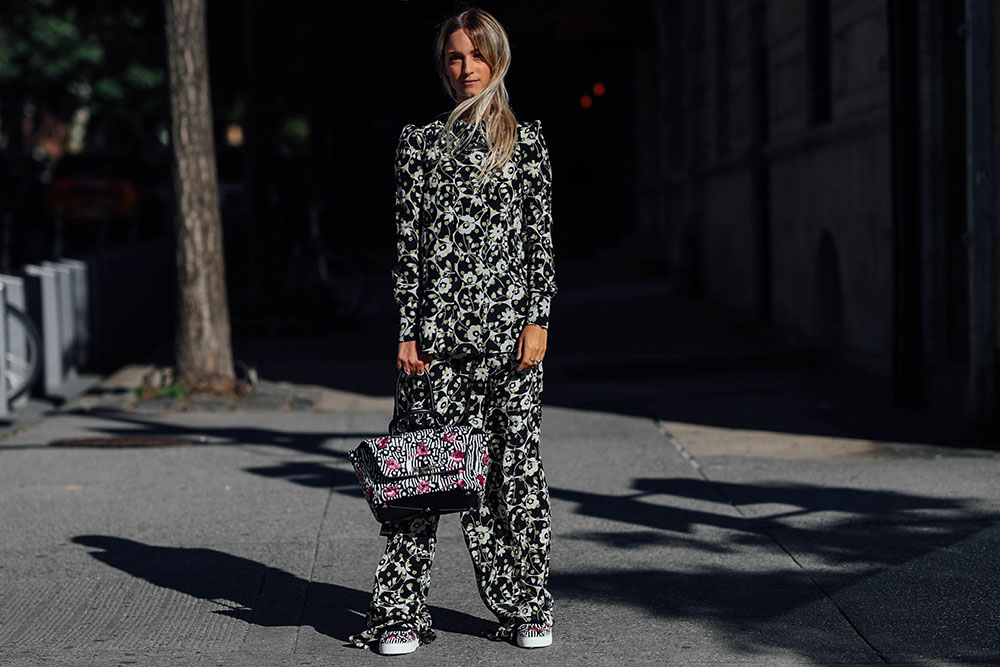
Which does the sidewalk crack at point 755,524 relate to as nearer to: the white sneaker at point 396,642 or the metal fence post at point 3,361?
the white sneaker at point 396,642

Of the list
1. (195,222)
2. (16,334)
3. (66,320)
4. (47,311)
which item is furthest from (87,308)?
(195,222)

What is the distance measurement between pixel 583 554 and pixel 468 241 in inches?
77.7

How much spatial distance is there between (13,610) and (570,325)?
10.9 m

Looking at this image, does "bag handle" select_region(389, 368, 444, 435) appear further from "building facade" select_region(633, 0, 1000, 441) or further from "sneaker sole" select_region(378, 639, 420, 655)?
"building facade" select_region(633, 0, 1000, 441)

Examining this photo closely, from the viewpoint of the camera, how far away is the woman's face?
4.55 metres

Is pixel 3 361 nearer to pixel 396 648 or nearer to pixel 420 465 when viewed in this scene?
pixel 396 648

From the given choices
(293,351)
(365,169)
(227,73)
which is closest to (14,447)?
(293,351)

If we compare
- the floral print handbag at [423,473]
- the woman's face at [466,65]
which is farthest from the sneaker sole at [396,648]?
the woman's face at [466,65]

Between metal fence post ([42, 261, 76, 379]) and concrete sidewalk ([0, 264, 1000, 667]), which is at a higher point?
metal fence post ([42, 261, 76, 379])

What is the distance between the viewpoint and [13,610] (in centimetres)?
546

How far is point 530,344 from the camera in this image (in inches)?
180

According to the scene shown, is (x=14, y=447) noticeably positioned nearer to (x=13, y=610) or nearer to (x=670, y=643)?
(x=13, y=610)

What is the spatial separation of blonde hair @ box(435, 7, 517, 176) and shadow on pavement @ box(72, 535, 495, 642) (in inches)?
63.1

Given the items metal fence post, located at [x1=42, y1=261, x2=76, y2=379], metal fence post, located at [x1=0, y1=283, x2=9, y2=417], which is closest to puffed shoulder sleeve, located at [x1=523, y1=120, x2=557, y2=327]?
metal fence post, located at [x1=0, y1=283, x2=9, y2=417]
